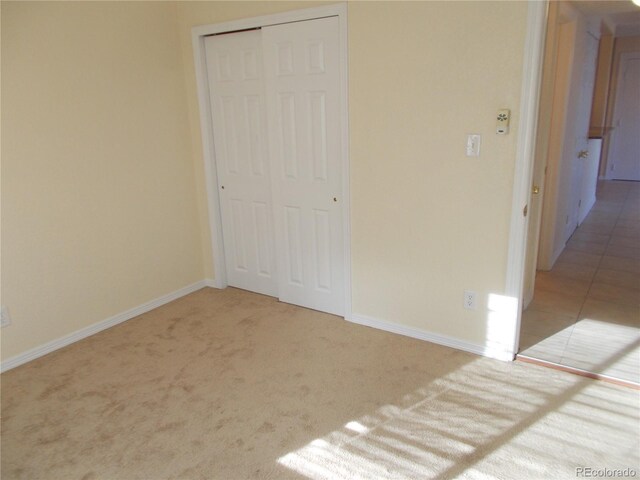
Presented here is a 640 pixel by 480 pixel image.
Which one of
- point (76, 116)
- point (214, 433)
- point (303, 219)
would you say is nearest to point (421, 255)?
point (303, 219)

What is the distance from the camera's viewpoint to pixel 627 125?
7684 millimetres

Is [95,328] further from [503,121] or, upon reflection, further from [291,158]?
[503,121]

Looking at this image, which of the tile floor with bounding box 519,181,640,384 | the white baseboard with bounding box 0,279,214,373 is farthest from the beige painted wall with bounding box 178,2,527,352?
the white baseboard with bounding box 0,279,214,373

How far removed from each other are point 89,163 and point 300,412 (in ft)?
6.92

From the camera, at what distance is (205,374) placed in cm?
265

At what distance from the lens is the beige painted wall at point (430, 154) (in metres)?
2.38

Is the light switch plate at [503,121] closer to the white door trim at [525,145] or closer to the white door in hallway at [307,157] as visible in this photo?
the white door trim at [525,145]

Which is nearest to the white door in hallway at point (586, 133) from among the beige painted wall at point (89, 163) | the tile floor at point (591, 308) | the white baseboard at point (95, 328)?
the tile floor at point (591, 308)

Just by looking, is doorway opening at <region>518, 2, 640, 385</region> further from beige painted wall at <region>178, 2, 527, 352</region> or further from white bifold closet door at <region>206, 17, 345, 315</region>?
white bifold closet door at <region>206, 17, 345, 315</region>

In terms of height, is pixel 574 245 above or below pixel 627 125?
below

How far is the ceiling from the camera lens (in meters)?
3.73

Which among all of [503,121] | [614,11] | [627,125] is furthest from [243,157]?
[627,125]

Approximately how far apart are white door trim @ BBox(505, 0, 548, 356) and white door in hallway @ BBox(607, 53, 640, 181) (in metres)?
6.60

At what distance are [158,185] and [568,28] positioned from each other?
3471 millimetres
